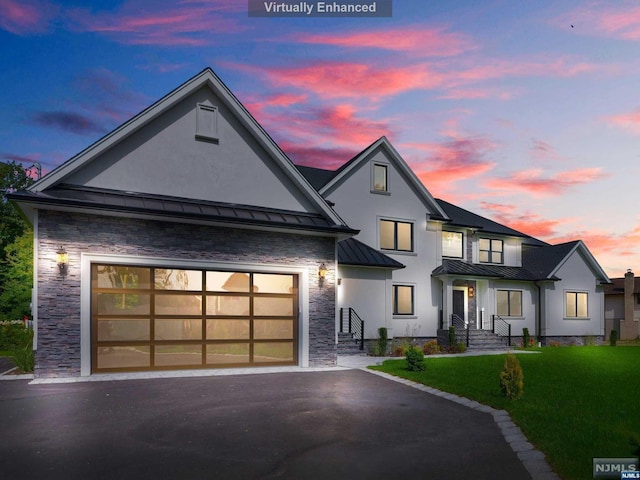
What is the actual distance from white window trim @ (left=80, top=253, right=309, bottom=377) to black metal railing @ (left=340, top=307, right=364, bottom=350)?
20.9 feet

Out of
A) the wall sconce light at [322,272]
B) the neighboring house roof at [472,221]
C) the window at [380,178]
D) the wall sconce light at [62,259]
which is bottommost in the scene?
the wall sconce light at [322,272]

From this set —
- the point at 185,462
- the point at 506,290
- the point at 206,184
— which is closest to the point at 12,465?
the point at 185,462

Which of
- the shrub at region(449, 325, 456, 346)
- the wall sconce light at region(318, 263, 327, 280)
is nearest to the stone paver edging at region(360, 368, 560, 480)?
the wall sconce light at region(318, 263, 327, 280)

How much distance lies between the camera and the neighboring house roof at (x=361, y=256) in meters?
23.0

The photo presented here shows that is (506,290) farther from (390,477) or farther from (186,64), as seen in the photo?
(390,477)

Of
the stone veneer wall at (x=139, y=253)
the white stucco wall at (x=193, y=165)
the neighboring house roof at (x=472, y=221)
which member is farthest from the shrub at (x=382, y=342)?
the neighboring house roof at (x=472, y=221)

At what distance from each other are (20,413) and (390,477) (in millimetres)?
7216

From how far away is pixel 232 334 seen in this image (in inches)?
635

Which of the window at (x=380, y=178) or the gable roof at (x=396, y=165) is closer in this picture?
the gable roof at (x=396, y=165)

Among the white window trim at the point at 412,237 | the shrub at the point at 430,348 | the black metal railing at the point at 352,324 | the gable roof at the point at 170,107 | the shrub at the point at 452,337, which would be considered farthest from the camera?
the white window trim at the point at 412,237

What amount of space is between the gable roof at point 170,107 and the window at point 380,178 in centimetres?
880

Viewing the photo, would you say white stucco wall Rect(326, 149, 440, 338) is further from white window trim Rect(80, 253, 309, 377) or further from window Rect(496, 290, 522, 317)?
white window trim Rect(80, 253, 309, 377)

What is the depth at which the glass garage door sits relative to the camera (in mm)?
14398

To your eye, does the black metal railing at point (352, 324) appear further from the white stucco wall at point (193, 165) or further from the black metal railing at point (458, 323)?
the white stucco wall at point (193, 165)
